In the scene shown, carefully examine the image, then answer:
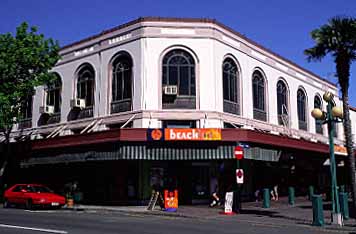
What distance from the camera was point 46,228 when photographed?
44.4 feet

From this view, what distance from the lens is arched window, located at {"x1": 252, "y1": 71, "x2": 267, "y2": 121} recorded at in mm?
30391

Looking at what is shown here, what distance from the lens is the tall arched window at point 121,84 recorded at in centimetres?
2691

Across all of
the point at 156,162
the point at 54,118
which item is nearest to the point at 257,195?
the point at 156,162

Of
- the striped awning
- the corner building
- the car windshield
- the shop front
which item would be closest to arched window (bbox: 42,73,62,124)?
the corner building

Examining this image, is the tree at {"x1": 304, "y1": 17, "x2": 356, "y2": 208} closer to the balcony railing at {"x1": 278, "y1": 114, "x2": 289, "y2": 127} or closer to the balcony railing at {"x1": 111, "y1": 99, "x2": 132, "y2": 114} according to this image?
the balcony railing at {"x1": 111, "y1": 99, "x2": 132, "y2": 114}

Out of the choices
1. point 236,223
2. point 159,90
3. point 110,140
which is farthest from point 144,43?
point 236,223

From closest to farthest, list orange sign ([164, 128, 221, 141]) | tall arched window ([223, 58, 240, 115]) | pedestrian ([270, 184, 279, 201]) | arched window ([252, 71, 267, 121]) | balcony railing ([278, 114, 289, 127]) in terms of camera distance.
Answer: orange sign ([164, 128, 221, 141]) < tall arched window ([223, 58, 240, 115]) < pedestrian ([270, 184, 279, 201]) < arched window ([252, 71, 267, 121]) < balcony railing ([278, 114, 289, 127])

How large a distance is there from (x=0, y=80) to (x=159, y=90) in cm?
954

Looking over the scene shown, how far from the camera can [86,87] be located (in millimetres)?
29578

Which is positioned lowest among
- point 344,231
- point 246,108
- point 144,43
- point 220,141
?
point 344,231

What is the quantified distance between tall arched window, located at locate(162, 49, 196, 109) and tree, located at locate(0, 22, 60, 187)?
280 inches

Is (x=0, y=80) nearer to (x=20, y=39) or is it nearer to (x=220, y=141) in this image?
(x=20, y=39)

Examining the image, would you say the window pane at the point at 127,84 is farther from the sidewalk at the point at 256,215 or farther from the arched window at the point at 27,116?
the arched window at the point at 27,116

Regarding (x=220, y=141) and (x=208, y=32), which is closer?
(x=220, y=141)
